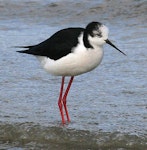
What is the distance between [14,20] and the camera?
11562 mm

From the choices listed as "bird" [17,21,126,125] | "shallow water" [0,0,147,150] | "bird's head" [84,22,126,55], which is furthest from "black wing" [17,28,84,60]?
"shallow water" [0,0,147,150]

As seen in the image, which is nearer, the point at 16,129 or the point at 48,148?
the point at 48,148

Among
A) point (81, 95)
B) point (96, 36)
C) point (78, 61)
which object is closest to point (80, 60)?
point (78, 61)

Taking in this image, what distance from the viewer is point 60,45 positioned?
6.54 metres

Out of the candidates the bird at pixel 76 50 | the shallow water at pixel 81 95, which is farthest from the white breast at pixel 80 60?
the shallow water at pixel 81 95

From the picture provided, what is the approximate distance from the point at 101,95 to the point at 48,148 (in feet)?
4.80

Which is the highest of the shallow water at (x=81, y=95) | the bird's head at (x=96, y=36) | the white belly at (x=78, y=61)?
the bird's head at (x=96, y=36)

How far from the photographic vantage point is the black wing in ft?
21.2

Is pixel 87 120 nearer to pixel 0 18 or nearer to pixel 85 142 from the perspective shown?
pixel 85 142

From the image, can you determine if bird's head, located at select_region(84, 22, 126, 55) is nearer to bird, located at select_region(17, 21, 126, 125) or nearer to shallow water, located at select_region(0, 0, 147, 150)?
bird, located at select_region(17, 21, 126, 125)

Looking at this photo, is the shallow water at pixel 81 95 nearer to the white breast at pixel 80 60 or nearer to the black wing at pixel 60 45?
the white breast at pixel 80 60

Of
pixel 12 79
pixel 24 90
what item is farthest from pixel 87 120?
pixel 12 79

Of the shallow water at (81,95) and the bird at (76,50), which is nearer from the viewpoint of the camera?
the shallow water at (81,95)

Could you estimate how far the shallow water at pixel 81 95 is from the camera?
6145 millimetres
